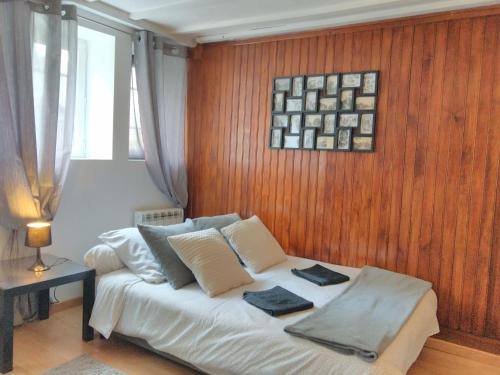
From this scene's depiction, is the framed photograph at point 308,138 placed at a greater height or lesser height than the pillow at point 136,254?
greater

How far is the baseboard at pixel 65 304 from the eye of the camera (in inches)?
120

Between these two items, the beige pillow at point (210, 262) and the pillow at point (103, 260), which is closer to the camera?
the beige pillow at point (210, 262)

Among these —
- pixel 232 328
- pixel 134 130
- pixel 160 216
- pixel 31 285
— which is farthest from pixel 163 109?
pixel 232 328

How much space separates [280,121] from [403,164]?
1.10m

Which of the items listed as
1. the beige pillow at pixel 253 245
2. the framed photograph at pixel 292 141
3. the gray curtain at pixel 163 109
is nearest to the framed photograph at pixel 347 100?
the framed photograph at pixel 292 141

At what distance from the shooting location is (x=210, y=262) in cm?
258

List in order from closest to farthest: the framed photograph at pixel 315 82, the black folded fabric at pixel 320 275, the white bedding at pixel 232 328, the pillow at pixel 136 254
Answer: the white bedding at pixel 232 328, the pillow at pixel 136 254, the black folded fabric at pixel 320 275, the framed photograph at pixel 315 82

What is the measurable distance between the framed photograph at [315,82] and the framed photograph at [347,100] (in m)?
0.19

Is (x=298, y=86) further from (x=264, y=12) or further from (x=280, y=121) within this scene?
(x=264, y=12)

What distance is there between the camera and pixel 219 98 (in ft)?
12.7

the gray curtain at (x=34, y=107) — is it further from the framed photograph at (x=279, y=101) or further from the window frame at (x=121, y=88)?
the framed photograph at (x=279, y=101)

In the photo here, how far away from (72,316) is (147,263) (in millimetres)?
874

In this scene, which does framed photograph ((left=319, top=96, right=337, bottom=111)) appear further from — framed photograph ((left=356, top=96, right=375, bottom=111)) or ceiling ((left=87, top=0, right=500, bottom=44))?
ceiling ((left=87, top=0, right=500, bottom=44))

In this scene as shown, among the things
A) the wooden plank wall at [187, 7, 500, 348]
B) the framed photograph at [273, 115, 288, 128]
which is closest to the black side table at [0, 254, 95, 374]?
the wooden plank wall at [187, 7, 500, 348]
